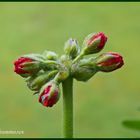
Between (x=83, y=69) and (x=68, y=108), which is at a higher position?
(x=83, y=69)

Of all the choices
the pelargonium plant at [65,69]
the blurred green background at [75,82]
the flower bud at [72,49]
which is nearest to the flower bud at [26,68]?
the pelargonium plant at [65,69]

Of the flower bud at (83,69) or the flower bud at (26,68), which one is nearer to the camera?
the flower bud at (83,69)

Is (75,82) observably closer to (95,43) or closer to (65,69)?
(95,43)

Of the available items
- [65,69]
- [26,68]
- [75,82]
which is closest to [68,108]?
[65,69]

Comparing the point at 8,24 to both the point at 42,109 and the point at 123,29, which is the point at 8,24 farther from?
the point at 42,109

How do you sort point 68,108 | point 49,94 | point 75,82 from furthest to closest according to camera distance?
point 75,82 → point 49,94 → point 68,108

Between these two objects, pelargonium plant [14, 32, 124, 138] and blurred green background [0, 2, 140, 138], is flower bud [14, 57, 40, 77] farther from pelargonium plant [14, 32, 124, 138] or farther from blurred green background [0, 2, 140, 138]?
blurred green background [0, 2, 140, 138]

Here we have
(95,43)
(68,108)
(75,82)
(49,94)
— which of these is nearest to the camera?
(68,108)

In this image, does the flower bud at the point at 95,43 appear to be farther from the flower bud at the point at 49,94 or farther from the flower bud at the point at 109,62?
the flower bud at the point at 49,94

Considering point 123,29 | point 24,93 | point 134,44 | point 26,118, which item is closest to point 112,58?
point 26,118
